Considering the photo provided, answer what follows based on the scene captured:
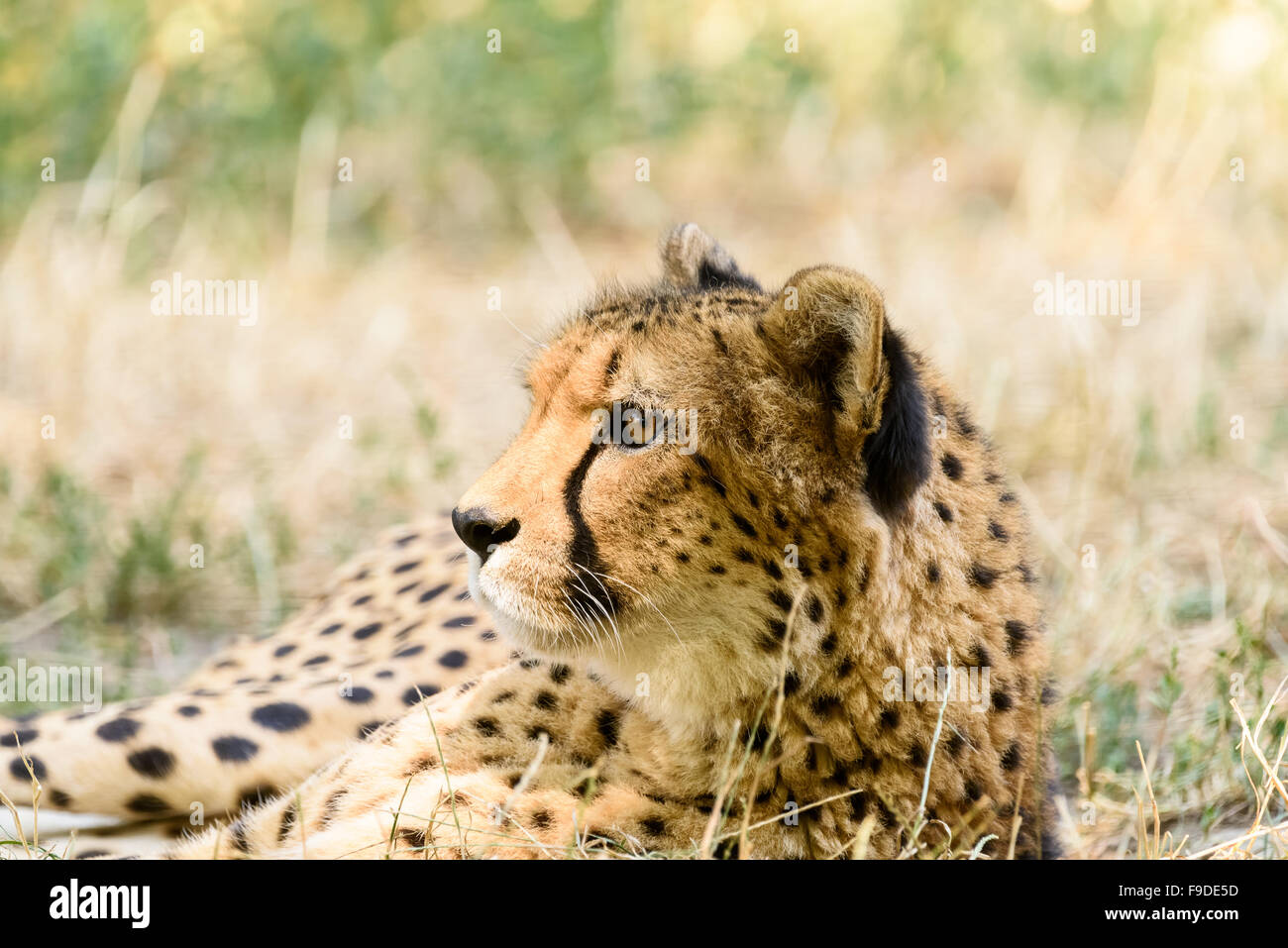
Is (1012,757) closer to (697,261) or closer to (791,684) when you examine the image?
(791,684)

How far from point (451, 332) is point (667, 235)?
11.3ft

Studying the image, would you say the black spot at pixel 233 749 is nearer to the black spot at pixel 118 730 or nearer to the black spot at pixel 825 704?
the black spot at pixel 118 730

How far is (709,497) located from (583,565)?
0.21 meters

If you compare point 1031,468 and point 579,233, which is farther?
point 579,233

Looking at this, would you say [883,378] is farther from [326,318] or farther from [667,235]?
[326,318]

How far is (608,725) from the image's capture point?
2.46 m

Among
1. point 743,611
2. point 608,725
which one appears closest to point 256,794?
point 608,725

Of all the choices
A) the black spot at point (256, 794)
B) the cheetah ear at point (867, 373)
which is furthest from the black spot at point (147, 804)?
the cheetah ear at point (867, 373)

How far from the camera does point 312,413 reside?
217 inches

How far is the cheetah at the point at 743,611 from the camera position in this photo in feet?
7.16

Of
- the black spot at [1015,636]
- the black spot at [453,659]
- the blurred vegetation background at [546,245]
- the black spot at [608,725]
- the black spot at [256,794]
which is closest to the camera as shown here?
the black spot at [1015,636]

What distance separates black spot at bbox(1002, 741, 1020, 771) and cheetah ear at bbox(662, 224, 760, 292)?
936 millimetres
